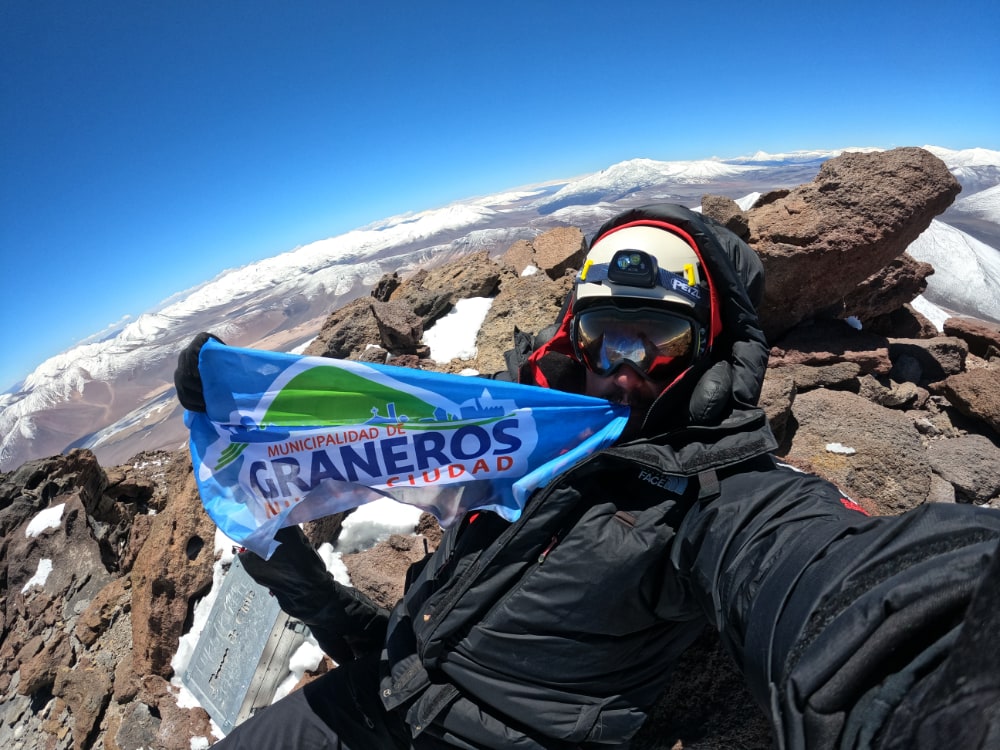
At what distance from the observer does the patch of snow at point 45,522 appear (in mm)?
6168

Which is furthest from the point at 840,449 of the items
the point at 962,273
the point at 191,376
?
the point at 962,273

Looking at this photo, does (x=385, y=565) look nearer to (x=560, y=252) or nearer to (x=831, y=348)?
(x=831, y=348)

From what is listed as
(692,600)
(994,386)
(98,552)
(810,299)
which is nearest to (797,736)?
(692,600)

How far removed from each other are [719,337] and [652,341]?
396mm

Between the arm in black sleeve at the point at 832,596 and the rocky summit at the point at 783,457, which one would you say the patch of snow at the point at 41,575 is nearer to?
the rocky summit at the point at 783,457

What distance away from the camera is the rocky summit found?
4059 millimetres

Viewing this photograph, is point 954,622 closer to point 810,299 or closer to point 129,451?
point 810,299

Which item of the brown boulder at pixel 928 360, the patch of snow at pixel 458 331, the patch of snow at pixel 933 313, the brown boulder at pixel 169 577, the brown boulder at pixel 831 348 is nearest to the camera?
the brown boulder at pixel 169 577

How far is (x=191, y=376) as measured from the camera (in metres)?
2.56

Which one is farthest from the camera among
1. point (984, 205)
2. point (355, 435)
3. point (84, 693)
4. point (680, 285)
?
point (984, 205)

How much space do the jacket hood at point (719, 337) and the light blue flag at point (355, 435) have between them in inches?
12.2

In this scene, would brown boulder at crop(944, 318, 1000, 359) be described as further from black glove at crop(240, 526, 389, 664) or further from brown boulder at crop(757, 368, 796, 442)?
black glove at crop(240, 526, 389, 664)

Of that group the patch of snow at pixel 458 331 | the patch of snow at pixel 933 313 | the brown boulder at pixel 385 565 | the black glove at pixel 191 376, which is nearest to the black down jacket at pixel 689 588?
the brown boulder at pixel 385 565

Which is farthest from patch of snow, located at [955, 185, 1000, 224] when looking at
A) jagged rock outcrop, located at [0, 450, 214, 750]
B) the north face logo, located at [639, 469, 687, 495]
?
jagged rock outcrop, located at [0, 450, 214, 750]
